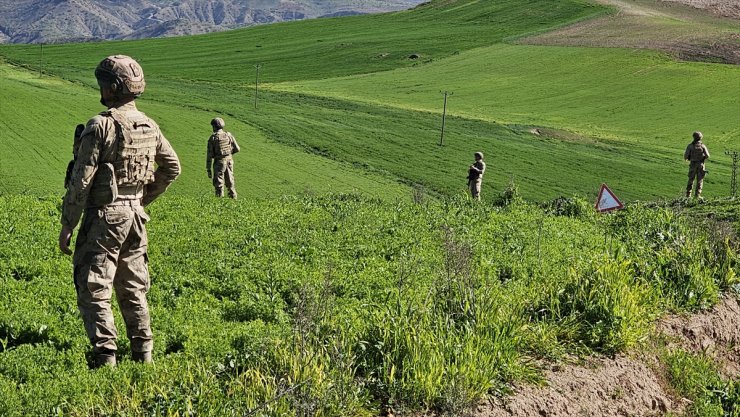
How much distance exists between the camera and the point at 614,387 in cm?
809

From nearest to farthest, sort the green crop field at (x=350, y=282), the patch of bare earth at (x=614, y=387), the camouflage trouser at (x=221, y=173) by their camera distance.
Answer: the green crop field at (x=350, y=282) → the patch of bare earth at (x=614, y=387) → the camouflage trouser at (x=221, y=173)

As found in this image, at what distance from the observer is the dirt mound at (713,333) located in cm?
955

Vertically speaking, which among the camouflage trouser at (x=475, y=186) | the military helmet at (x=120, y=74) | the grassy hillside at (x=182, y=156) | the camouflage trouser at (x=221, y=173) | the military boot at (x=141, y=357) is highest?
the military helmet at (x=120, y=74)

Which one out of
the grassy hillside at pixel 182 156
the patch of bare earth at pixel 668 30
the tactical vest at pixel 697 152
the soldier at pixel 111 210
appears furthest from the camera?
the patch of bare earth at pixel 668 30

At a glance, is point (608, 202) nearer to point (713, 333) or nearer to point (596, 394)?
point (713, 333)

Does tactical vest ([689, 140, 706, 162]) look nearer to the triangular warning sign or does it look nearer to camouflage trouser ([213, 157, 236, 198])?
the triangular warning sign

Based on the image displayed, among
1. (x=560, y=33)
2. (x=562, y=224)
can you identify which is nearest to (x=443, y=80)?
(x=560, y=33)

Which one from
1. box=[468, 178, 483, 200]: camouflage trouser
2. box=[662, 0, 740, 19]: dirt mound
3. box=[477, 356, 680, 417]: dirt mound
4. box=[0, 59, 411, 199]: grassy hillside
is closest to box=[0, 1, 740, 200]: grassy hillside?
box=[0, 59, 411, 199]: grassy hillside

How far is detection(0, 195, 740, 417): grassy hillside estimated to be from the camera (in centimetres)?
635

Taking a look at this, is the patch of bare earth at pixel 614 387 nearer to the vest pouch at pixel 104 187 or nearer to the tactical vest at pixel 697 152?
the vest pouch at pixel 104 187

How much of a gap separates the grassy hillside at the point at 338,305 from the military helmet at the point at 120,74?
2.52 m

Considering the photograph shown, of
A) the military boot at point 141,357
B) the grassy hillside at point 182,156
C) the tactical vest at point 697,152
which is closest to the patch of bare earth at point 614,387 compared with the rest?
the military boot at point 141,357

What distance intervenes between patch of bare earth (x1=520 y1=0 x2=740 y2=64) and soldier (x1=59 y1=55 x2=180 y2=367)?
3110 inches

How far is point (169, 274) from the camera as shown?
10047 millimetres
